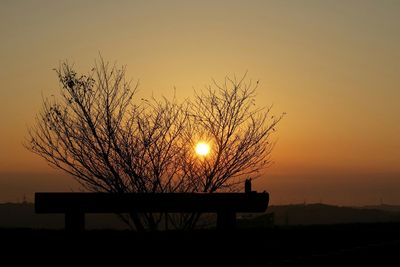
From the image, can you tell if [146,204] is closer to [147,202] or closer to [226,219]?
[147,202]

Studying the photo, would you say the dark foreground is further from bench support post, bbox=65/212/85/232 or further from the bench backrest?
the bench backrest

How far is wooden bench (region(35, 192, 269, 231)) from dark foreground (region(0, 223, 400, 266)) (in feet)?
1.06

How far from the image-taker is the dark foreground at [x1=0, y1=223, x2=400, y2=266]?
8.84 metres

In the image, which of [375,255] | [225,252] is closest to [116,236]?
[225,252]

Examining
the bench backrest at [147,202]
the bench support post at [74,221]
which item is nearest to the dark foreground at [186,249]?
the bench support post at [74,221]

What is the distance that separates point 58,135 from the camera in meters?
19.6

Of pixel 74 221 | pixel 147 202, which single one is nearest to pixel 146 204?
pixel 147 202

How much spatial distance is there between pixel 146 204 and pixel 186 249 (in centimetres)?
160

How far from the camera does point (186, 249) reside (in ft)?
33.9

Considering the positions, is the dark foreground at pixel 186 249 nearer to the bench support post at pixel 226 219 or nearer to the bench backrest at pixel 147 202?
the bench support post at pixel 226 219

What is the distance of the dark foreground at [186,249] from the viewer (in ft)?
29.0

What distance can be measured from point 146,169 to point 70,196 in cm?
884

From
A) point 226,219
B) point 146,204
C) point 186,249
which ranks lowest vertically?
point 186,249

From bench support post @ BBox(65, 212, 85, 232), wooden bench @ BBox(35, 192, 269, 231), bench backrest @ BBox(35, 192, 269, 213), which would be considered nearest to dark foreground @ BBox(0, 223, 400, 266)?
bench support post @ BBox(65, 212, 85, 232)
